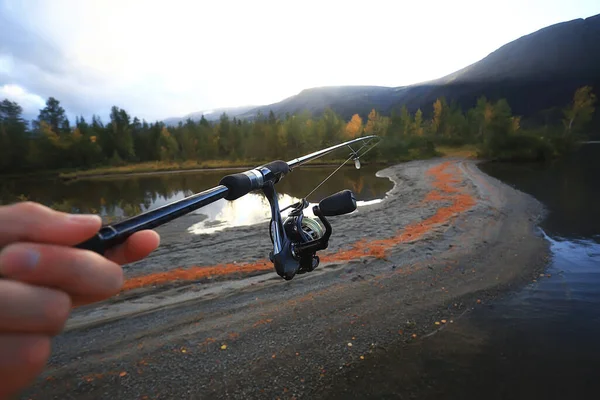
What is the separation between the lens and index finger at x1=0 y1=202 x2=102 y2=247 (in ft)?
2.30

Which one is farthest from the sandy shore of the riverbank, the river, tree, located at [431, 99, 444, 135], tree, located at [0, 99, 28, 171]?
tree, located at [431, 99, 444, 135]

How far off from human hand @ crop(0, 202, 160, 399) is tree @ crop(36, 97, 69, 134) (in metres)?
101

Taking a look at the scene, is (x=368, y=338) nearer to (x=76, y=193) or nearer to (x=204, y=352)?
(x=204, y=352)

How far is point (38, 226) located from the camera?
729 mm

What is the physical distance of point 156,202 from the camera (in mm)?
30766

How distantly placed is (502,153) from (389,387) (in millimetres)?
57997

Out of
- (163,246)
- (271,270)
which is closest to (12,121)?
(163,246)

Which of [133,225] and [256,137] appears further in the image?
[256,137]

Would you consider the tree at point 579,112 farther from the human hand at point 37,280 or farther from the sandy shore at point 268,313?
the human hand at point 37,280

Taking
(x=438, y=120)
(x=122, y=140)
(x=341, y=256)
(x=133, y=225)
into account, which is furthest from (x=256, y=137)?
(x=133, y=225)

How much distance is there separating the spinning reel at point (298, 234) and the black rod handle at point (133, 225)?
1.11 m

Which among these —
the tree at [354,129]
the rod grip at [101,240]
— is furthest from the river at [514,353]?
the tree at [354,129]

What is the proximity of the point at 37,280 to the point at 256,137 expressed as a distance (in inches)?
2923

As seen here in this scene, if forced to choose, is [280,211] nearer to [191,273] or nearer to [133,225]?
[133,225]
